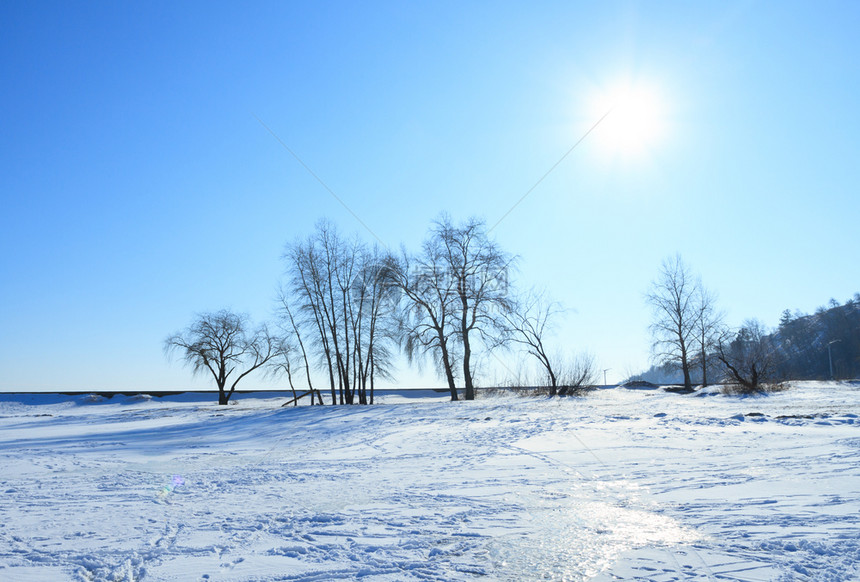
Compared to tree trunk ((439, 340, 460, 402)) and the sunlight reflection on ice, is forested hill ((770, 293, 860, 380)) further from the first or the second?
the sunlight reflection on ice

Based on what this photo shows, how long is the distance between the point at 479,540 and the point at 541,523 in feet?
2.85

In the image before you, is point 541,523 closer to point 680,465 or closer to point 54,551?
point 680,465

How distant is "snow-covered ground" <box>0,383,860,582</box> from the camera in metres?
4.27

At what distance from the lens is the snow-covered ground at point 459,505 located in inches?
168

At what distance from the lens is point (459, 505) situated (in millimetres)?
6422

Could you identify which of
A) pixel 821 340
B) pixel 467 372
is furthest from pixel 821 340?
pixel 467 372

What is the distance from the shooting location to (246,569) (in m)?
4.31

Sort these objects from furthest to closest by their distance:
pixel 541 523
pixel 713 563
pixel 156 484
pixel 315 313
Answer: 1. pixel 315 313
2. pixel 156 484
3. pixel 541 523
4. pixel 713 563

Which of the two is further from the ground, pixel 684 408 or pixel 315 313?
pixel 315 313

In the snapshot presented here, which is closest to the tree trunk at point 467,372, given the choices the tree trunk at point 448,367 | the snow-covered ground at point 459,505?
the tree trunk at point 448,367

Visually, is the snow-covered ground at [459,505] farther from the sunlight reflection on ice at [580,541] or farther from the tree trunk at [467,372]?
the tree trunk at [467,372]

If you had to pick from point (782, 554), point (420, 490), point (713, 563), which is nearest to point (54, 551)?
point (420, 490)

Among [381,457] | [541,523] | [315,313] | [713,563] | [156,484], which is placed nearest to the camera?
[713,563]

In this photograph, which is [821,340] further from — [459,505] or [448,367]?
[459,505]
